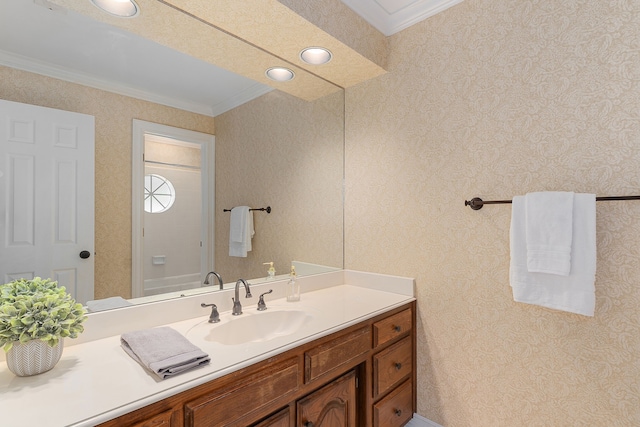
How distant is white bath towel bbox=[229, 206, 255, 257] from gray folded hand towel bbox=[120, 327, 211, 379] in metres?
0.56

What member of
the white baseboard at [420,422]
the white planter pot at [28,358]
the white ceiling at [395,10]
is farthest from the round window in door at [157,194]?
the white baseboard at [420,422]

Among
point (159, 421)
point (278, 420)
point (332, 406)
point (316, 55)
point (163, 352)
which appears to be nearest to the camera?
point (159, 421)

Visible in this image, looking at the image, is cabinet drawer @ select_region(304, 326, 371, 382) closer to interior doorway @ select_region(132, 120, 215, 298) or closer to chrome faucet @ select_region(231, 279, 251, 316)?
chrome faucet @ select_region(231, 279, 251, 316)

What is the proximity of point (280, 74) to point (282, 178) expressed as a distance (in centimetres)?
60

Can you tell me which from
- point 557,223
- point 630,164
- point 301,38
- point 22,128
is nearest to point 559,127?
point 630,164

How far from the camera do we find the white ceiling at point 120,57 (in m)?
1.11

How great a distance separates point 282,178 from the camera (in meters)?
1.96

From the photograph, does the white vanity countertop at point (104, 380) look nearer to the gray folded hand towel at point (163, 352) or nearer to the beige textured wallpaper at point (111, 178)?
the gray folded hand towel at point (163, 352)

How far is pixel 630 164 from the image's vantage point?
1.21 metres

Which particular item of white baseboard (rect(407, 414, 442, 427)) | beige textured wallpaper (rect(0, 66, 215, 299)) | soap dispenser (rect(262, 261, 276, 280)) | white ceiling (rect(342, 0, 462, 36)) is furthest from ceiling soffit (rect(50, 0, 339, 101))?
white baseboard (rect(407, 414, 442, 427))

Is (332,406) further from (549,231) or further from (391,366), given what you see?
(549,231)

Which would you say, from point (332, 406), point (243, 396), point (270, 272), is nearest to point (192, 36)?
point (270, 272)

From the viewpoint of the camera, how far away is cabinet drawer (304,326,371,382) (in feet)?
4.05

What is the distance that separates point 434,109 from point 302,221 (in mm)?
1013
